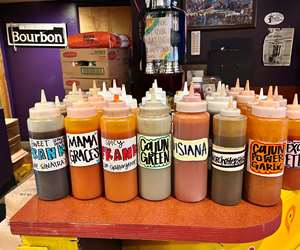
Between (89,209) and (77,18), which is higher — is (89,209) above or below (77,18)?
below

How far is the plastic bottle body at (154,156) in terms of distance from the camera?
66 centimetres

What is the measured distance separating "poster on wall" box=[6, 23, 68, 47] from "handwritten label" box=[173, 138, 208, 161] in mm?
4166

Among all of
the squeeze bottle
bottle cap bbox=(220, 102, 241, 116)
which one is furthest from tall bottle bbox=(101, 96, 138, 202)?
the squeeze bottle

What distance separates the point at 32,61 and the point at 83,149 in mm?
4382

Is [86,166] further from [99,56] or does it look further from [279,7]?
[279,7]

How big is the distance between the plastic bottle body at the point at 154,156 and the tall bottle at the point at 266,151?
0.19 metres

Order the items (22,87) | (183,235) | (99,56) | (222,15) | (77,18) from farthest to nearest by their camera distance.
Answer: (22,87), (77,18), (222,15), (99,56), (183,235)

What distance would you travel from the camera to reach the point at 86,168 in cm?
69

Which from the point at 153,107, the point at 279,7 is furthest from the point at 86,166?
the point at 279,7

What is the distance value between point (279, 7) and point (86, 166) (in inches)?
96.8

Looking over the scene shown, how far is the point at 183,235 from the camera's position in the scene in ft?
2.02

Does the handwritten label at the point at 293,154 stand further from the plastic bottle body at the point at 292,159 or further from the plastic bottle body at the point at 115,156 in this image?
the plastic bottle body at the point at 115,156

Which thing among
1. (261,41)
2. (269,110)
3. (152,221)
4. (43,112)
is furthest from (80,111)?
(261,41)

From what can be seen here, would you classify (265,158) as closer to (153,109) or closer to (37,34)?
(153,109)
